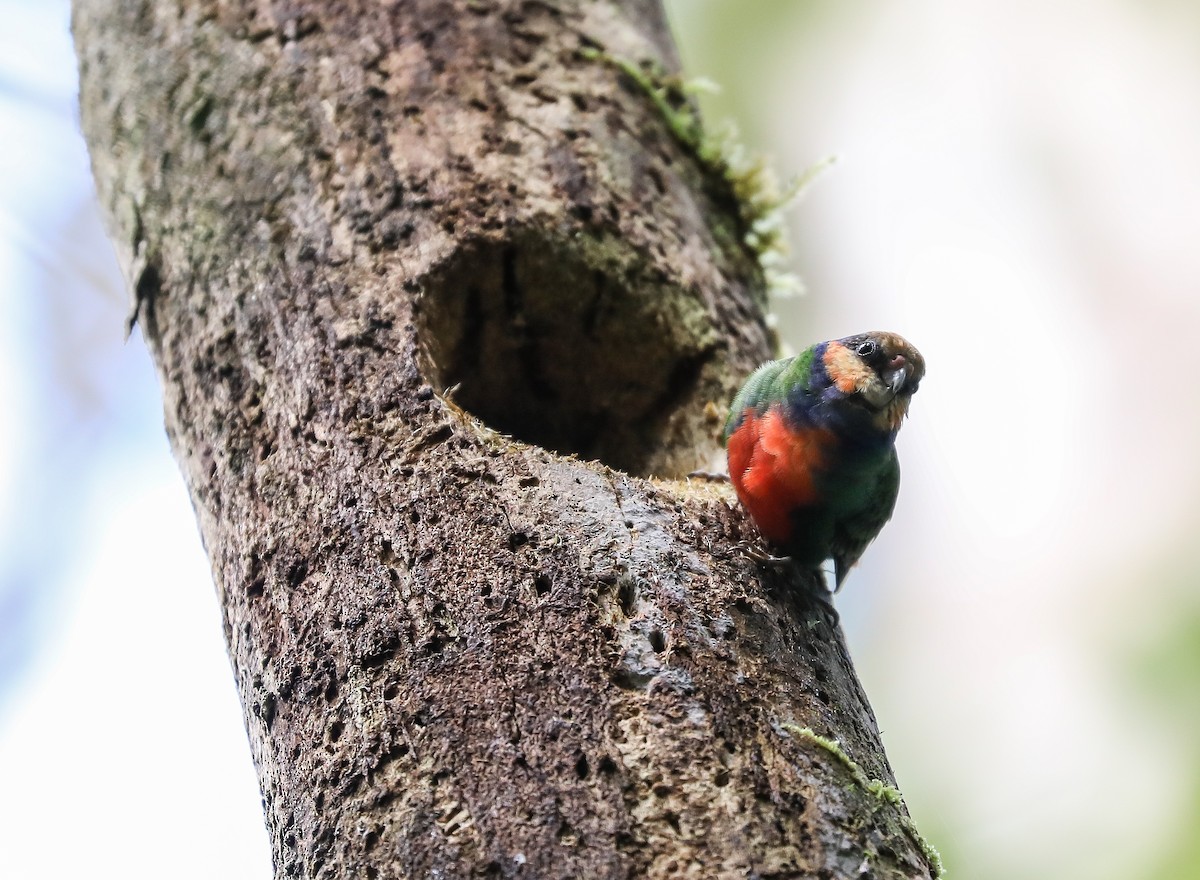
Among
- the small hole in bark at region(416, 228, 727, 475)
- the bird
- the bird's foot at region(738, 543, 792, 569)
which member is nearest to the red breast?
the bird

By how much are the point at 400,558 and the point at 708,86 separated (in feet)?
7.62

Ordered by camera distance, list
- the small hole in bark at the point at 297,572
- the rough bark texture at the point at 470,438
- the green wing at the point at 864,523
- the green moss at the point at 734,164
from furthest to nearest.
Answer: the green moss at the point at 734,164 < the green wing at the point at 864,523 < the small hole in bark at the point at 297,572 < the rough bark texture at the point at 470,438

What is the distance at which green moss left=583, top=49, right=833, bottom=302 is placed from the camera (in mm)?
3811

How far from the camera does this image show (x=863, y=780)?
7.25 feet

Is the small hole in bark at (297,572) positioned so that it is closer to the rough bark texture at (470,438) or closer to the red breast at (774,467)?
the rough bark texture at (470,438)

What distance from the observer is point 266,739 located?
8.13 ft

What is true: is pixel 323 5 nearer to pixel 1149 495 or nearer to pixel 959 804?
pixel 959 804

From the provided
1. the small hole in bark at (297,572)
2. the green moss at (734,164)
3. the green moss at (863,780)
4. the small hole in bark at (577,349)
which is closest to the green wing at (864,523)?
the small hole in bark at (577,349)

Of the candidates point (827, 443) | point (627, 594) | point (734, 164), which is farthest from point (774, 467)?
point (734, 164)

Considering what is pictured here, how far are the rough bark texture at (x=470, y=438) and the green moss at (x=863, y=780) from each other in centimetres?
1

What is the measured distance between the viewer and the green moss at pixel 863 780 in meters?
2.20

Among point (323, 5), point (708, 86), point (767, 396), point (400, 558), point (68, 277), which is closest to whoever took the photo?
point (400, 558)

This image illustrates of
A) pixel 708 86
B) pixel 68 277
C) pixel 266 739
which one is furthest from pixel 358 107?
pixel 68 277

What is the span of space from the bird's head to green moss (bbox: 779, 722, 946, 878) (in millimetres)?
1044
